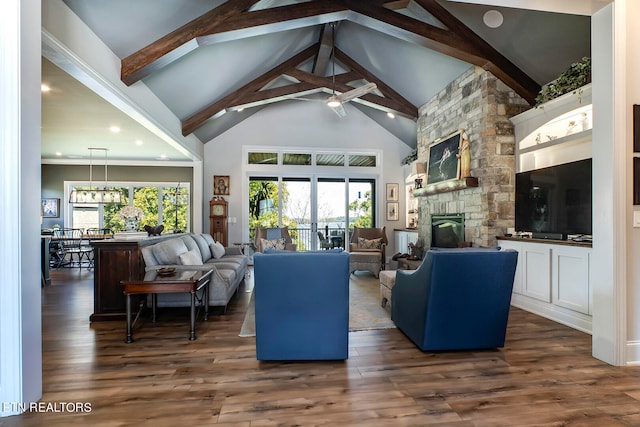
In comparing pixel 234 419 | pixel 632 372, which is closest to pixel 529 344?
pixel 632 372

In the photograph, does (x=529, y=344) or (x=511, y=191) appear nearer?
(x=529, y=344)

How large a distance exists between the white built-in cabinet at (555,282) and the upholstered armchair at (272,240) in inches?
157

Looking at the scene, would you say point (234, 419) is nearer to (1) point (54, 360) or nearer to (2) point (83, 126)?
(1) point (54, 360)

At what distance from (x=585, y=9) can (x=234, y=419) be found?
390 cm

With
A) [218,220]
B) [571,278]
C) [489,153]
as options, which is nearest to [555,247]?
[571,278]

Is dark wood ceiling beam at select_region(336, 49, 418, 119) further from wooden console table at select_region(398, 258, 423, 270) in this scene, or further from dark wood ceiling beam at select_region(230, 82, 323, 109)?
wooden console table at select_region(398, 258, 423, 270)

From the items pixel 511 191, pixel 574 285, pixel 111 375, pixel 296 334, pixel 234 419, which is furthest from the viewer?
pixel 511 191

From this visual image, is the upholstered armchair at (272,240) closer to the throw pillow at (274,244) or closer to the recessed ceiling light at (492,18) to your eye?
the throw pillow at (274,244)

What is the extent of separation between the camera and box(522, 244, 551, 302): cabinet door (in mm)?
3584

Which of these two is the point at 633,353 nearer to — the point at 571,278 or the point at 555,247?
the point at 571,278

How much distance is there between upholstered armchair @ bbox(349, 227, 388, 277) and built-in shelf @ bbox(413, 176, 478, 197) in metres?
1.26

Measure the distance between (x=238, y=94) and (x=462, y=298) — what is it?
5.01 metres

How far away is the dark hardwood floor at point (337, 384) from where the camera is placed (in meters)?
1.79

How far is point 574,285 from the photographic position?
3.26 m
